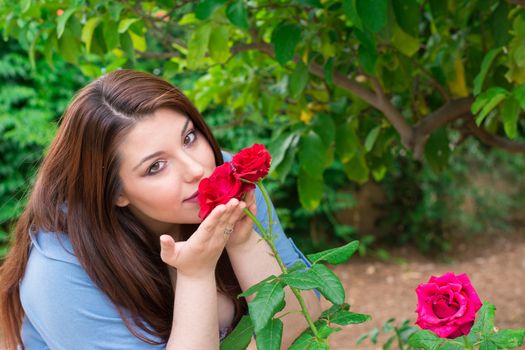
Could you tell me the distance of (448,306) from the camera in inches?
44.9

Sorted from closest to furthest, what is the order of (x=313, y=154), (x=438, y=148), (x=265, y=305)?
(x=265, y=305) < (x=313, y=154) < (x=438, y=148)

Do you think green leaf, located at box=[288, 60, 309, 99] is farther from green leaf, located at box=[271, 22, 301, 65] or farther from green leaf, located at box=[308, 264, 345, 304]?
green leaf, located at box=[308, 264, 345, 304]

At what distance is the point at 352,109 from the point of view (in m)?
2.48

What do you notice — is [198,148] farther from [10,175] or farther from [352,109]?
[10,175]

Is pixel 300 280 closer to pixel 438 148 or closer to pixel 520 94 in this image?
pixel 520 94

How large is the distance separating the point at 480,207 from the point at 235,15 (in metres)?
4.47

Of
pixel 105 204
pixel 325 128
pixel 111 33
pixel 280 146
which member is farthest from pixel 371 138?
pixel 105 204

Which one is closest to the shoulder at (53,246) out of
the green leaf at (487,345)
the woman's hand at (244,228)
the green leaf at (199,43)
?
the woman's hand at (244,228)

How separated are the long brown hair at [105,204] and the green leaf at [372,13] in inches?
17.3

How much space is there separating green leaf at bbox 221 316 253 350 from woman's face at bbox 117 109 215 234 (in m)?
0.26

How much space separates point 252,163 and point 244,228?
273 millimetres

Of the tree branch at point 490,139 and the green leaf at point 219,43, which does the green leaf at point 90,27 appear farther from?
the tree branch at point 490,139

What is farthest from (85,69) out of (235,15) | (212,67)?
(235,15)

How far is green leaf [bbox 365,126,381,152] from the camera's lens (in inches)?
91.7
